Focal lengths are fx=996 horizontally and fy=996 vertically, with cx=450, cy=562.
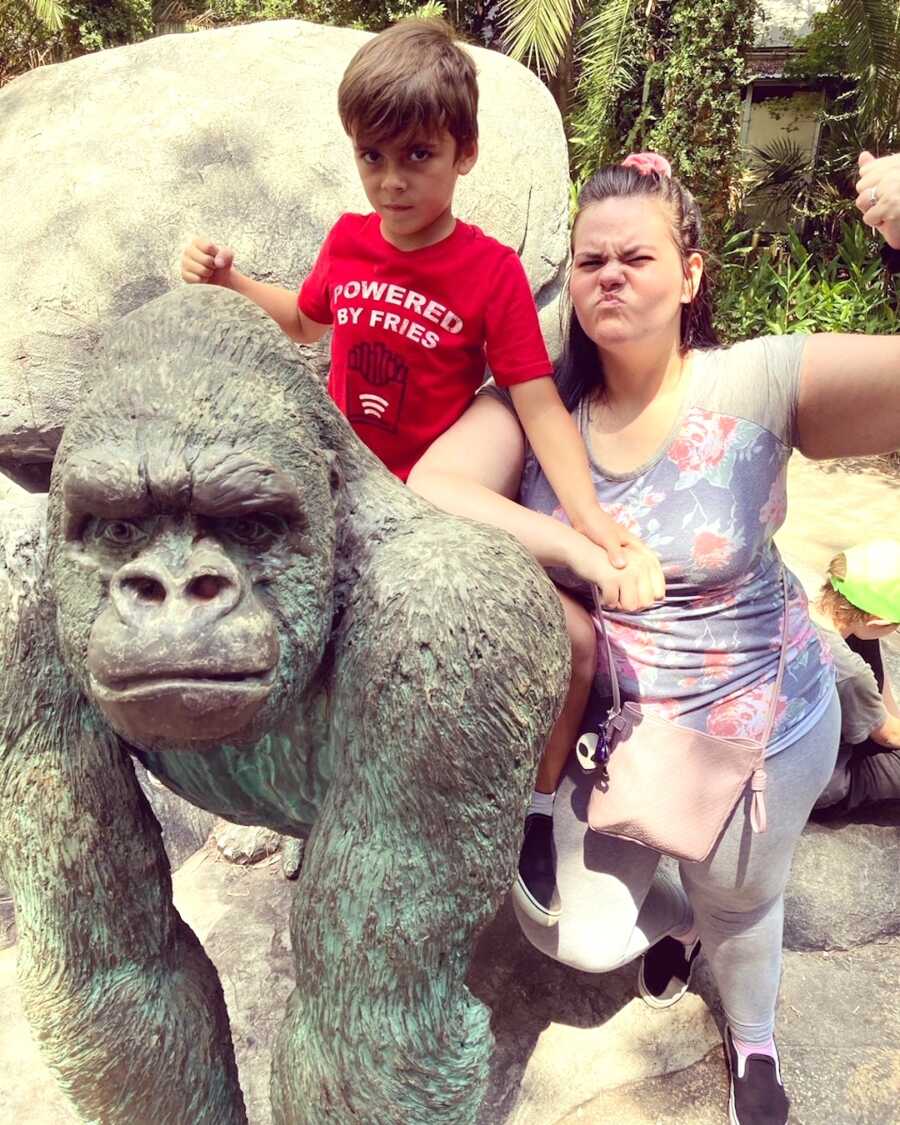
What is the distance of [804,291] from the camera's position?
6.30 meters

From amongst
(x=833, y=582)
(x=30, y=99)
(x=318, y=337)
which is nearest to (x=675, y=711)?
(x=833, y=582)

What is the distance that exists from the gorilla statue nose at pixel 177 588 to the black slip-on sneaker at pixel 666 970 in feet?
3.92

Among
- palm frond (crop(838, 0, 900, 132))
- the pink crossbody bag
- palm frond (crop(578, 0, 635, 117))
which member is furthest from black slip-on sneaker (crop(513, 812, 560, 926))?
palm frond (crop(838, 0, 900, 132))

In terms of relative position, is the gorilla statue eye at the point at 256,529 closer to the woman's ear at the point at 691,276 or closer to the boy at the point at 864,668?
the woman's ear at the point at 691,276

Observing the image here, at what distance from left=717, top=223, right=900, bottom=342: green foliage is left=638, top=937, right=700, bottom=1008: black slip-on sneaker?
4998 mm

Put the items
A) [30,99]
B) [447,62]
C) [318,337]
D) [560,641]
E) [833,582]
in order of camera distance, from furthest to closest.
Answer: [30,99], [833,582], [318,337], [447,62], [560,641]

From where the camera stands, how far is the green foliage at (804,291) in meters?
6.09

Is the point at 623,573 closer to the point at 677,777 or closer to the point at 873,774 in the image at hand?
the point at 677,777

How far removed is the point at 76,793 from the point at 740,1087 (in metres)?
1.05

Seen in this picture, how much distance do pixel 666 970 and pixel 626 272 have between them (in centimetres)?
Result: 110

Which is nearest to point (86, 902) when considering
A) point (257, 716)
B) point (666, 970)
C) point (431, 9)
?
point (257, 716)

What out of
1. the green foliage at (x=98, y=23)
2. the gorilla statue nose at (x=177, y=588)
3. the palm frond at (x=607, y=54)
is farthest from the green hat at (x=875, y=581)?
the green foliage at (x=98, y=23)

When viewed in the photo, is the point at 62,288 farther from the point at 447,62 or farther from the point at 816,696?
the point at 816,696

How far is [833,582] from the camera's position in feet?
5.77
